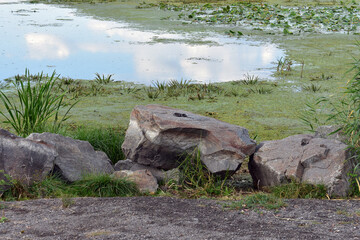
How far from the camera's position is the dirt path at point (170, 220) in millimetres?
2934

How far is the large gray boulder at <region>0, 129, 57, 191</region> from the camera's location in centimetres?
396

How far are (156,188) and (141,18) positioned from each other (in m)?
12.3

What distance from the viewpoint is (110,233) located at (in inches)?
115

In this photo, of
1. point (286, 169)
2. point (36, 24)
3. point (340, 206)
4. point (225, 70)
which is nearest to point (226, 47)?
point (225, 70)

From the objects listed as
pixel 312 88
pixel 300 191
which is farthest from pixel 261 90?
pixel 300 191

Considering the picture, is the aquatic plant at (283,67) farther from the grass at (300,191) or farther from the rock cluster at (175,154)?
the grass at (300,191)

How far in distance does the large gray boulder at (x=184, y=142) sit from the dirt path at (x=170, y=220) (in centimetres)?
84

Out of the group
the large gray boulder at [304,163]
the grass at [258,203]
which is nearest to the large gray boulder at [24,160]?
the grass at [258,203]

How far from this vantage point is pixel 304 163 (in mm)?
4254

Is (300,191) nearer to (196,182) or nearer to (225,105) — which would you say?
(196,182)

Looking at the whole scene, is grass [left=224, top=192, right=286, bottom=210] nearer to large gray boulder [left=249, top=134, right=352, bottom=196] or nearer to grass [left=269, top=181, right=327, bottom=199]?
grass [left=269, top=181, right=327, bottom=199]

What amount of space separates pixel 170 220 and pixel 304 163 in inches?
61.1

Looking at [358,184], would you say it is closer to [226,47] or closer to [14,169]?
[14,169]

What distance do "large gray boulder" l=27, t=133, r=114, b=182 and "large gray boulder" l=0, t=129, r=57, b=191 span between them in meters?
0.11
